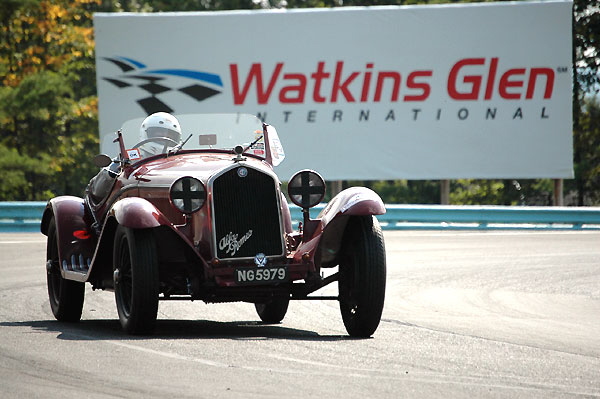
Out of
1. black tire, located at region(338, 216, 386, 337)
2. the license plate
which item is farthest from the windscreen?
the license plate

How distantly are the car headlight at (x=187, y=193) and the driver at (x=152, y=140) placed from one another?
1.59m

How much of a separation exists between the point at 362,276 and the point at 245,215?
40.0 inches

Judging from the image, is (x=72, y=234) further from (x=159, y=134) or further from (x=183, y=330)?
(x=183, y=330)

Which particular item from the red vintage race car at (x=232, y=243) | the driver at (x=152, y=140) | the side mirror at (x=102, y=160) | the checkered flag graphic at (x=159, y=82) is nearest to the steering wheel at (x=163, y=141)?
the driver at (x=152, y=140)

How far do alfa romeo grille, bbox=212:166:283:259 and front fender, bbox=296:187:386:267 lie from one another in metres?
0.27

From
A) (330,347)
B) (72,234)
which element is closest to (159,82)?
(72,234)

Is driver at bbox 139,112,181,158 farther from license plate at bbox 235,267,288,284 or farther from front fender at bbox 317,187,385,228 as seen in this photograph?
license plate at bbox 235,267,288,284

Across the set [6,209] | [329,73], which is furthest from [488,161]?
[6,209]

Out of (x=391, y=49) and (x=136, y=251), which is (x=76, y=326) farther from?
(x=391, y=49)

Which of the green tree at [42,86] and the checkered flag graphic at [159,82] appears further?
the green tree at [42,86]

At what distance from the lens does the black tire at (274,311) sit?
10570 mm

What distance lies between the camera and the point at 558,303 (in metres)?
12.3

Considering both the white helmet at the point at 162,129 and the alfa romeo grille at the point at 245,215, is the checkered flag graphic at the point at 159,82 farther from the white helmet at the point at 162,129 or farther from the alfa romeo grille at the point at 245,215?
the alfa romeo grille at the point at 245,215

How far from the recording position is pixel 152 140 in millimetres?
10742
